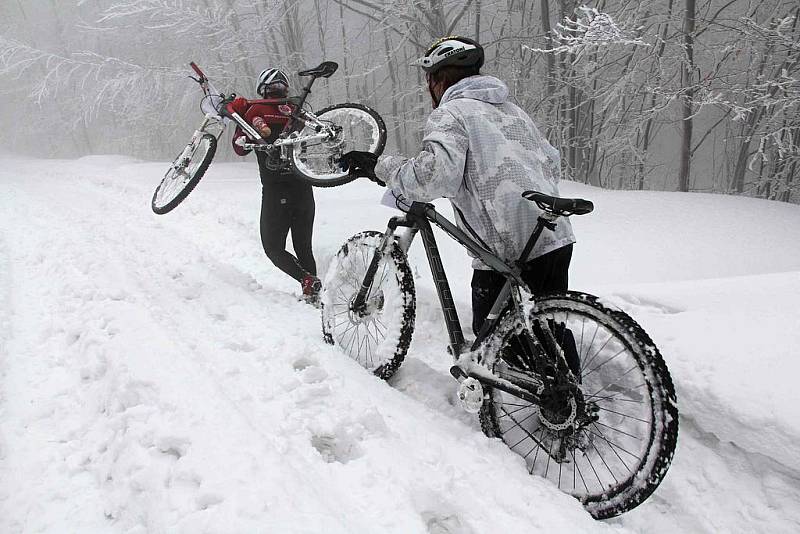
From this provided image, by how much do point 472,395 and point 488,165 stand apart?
1.13m

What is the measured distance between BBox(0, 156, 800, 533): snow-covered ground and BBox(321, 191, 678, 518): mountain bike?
0.17 meters

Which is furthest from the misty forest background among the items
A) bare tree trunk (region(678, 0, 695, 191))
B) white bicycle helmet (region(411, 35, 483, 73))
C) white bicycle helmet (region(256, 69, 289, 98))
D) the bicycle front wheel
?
white bicycle helmet (region(411, 35, 483, 73))

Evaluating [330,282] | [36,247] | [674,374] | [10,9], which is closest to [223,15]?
[36,247]

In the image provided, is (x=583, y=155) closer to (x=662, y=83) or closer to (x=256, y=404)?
(x=662, y=83)

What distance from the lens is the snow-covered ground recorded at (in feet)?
5.99

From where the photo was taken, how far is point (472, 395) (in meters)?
2.21

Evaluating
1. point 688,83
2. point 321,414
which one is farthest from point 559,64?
point 321,414

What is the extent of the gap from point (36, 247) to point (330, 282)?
502 centimetres

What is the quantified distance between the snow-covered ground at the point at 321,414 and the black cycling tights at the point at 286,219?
37 cm

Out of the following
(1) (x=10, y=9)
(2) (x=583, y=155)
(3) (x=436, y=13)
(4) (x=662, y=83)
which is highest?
(1) (x=10, y=9)

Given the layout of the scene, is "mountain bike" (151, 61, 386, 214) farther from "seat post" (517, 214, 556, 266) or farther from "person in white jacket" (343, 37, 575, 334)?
"seat post" (517, 214, 556, 266)

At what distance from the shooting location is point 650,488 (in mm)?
1737

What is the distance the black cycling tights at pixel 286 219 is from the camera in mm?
4148

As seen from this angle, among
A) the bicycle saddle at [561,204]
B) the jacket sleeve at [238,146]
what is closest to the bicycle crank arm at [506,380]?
the bicycle saddle at [561,204]
